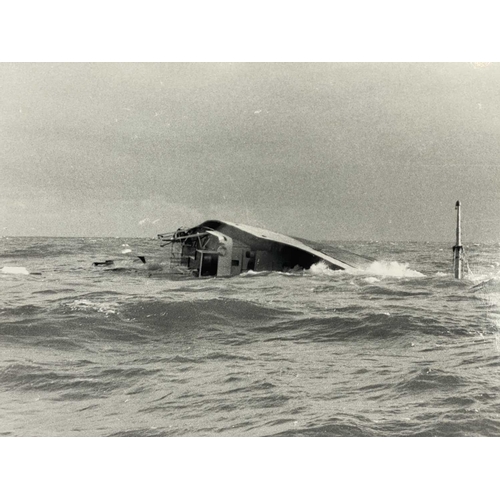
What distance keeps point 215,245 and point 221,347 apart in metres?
0.74

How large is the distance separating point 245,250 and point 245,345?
2.33 ft

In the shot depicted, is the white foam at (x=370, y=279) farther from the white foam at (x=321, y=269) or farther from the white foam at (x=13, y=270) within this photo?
A: the white foam at (x=13, y=270)

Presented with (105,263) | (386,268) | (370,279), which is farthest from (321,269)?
(105,263)

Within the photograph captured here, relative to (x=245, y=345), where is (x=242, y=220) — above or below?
above

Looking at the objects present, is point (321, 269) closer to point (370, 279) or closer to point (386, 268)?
point (370, 279)

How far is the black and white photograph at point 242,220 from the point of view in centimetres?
363

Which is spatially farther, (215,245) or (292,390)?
(215,245)

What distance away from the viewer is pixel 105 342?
3688 mm

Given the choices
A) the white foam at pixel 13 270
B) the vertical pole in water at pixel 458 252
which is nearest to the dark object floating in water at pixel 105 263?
the white foam at pixel 13 270

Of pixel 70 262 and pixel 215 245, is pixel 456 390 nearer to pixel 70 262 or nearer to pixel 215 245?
pixel 215 245

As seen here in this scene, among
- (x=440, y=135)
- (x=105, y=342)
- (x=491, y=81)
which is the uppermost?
(x=491, y=81)

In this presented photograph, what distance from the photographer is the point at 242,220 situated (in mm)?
3791

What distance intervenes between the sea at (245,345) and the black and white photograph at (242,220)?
1 cm

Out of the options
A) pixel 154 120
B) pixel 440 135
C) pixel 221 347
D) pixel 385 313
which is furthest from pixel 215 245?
pixel 440 135
